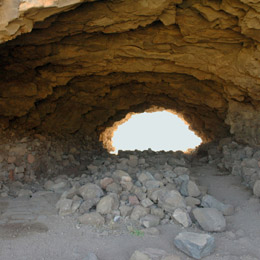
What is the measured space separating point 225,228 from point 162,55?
11.3 ft

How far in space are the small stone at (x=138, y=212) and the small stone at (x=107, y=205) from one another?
12.5 inches

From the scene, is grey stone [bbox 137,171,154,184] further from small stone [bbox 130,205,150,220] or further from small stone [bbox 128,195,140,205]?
small stone [bbox 130,205,150,220]

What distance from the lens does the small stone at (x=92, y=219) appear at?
3.56 metres

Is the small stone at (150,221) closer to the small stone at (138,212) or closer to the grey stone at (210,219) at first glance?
the small stone at (138,212)

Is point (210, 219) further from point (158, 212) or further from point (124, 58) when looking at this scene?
point (124, 58)

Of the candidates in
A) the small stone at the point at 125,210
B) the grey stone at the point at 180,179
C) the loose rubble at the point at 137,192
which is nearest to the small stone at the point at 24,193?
the loose rubble at the point at 137,192

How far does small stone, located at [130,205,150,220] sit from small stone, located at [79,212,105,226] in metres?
0.44

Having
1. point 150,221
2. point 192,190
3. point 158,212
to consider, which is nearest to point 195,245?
point 150,221

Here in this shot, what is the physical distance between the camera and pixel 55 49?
16.3 feet

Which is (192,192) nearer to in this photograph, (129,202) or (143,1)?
(129,202)

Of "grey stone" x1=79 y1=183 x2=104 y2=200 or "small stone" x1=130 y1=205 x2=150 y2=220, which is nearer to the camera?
"small stone" x1=130 y1=205 x2=150 y2=220

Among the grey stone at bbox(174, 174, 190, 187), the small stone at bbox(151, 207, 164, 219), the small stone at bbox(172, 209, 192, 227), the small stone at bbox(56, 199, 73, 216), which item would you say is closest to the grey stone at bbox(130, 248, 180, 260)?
the small stone at bbox(172, 209, 192, 227)

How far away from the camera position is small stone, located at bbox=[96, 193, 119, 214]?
3.74 metres

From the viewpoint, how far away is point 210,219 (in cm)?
335
